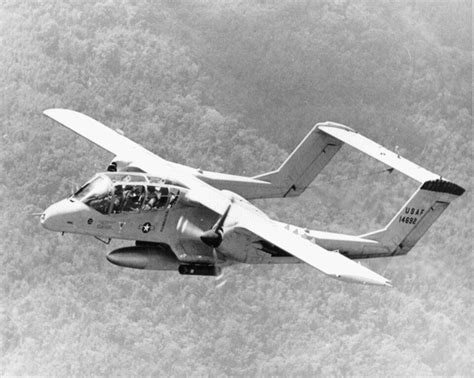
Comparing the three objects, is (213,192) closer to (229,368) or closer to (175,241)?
(175,241)

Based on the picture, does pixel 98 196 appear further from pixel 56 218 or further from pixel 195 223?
pixel 195 223

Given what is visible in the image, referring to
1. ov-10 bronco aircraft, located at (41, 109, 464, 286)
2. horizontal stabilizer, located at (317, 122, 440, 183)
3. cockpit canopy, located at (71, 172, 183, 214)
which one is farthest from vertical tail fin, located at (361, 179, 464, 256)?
cockpit canopy, located at (71, 172, 183, 214)

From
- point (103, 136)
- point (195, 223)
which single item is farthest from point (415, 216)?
point (103, 136)

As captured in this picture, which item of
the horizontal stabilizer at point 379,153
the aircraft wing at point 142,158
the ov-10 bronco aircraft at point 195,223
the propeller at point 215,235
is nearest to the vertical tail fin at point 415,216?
the ov-10 bronco aircraft at point 195,223

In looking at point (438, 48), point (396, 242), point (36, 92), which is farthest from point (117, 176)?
point (438, 48)

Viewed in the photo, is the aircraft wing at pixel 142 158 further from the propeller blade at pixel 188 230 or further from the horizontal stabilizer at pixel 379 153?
the horizontal stabilizer at pixel 379 153

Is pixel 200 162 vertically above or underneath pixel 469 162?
underneath

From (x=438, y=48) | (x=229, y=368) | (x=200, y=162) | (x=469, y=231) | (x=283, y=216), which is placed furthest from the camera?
(x=438, y=48)
